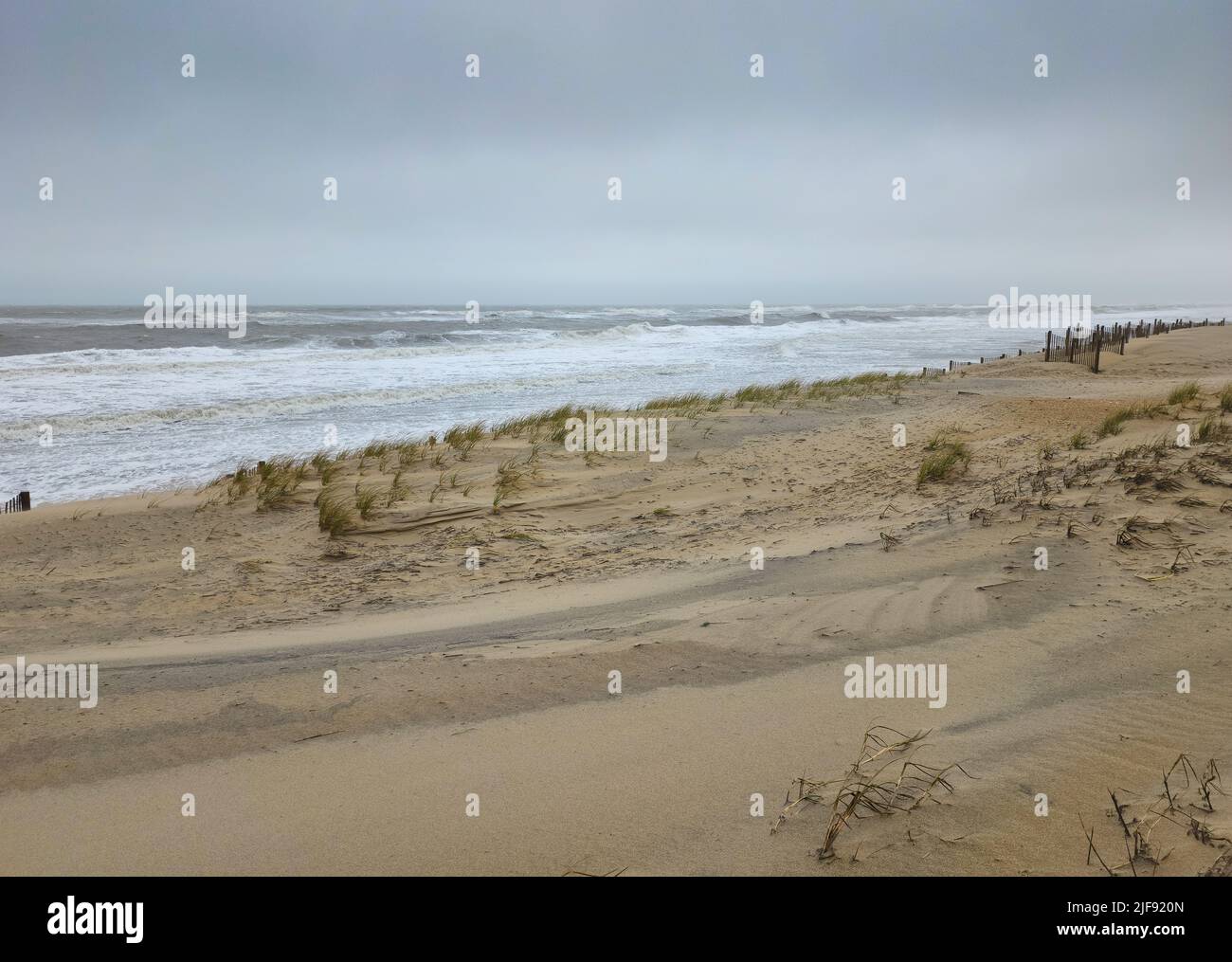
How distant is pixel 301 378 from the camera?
78.7 feet

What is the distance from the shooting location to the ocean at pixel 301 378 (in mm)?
13492

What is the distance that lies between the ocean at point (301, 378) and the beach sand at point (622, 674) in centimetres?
490

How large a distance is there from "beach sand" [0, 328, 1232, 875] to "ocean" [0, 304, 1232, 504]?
4.90 m

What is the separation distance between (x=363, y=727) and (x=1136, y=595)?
4739 millimetres

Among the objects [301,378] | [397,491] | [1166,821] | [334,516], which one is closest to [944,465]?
[397,491]

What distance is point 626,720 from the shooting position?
3914 mm

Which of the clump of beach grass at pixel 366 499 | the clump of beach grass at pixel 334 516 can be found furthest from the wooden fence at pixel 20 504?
the clump of beach grass at pixel 366 499

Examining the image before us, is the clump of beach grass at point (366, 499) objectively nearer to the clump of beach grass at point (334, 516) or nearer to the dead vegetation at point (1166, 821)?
the clump of beach grass at point (334, 516)

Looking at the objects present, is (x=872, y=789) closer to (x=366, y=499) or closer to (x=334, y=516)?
(x=334, y=516)

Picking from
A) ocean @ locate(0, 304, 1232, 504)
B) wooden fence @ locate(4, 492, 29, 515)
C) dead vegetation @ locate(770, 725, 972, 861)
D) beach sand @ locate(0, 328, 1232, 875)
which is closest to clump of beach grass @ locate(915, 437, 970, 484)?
beach sand @ locate(0, 328, 1232, 875)

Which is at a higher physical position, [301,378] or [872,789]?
[301,378]

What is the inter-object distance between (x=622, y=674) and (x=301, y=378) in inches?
874
